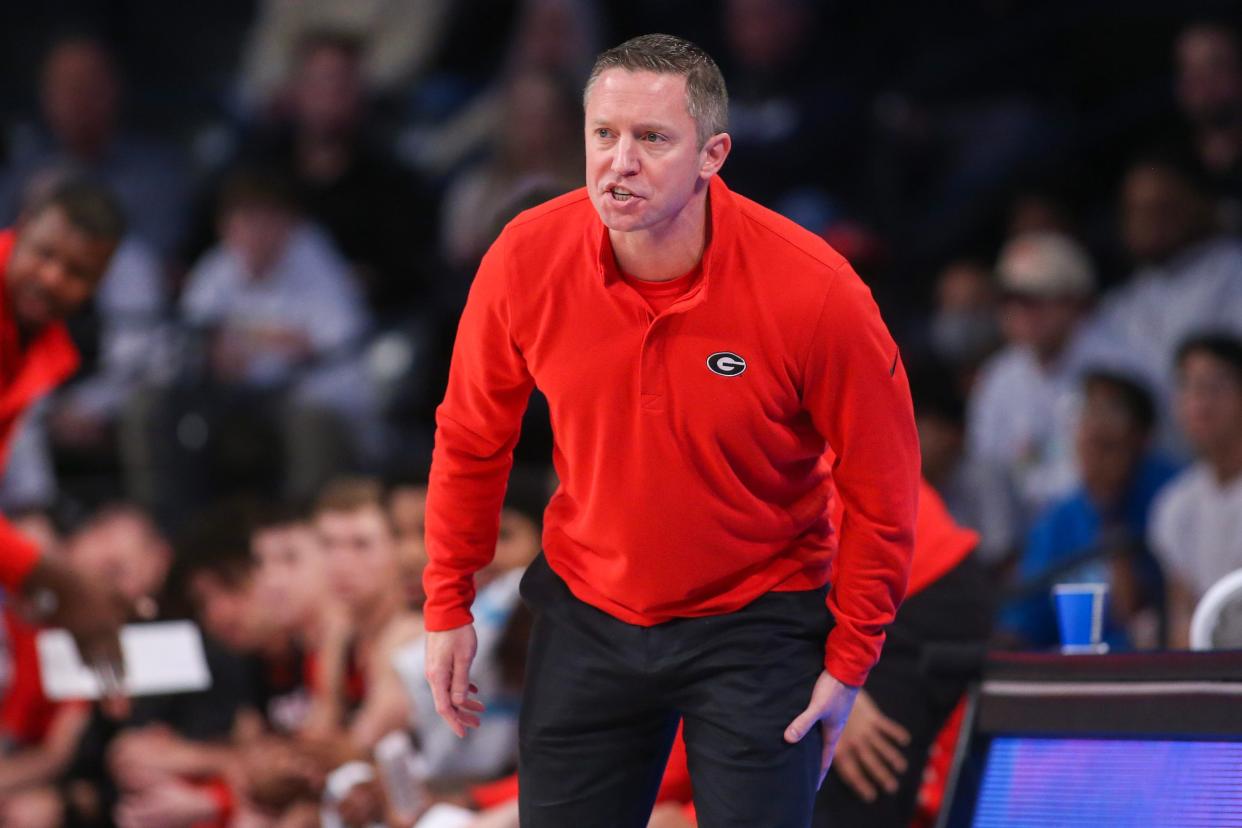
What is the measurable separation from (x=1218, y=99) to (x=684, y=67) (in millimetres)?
4353

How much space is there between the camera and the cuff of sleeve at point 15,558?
411 centimetres

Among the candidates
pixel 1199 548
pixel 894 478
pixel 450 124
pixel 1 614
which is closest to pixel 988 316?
pixel 1199 548

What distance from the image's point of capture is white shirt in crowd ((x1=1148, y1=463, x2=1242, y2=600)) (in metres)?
4.73

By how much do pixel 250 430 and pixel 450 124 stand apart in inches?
72.6

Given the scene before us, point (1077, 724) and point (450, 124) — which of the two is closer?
point (1077, 724)

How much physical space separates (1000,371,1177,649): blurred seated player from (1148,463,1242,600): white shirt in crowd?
136 mm

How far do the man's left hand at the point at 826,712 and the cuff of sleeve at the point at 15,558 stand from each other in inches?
94.1

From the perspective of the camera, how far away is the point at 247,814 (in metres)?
4.84

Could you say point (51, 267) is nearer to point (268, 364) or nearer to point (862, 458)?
point (268, 364)

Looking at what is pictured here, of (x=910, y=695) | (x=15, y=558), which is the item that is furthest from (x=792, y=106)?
(x=910, y=695)

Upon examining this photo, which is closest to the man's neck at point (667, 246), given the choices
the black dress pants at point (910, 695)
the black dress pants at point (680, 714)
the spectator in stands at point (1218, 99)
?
the black dress pants at point (680, 714)

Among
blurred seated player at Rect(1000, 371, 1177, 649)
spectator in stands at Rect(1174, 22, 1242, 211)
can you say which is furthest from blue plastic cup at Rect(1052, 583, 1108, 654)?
spectator in stands at Rect(1174, 22, 1242, 211)

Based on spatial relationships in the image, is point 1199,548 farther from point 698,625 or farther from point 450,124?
point 450,124

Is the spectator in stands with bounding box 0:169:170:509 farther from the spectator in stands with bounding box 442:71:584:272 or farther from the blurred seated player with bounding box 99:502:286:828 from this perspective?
the spectator in stands with bounding box 442:71:584:272
